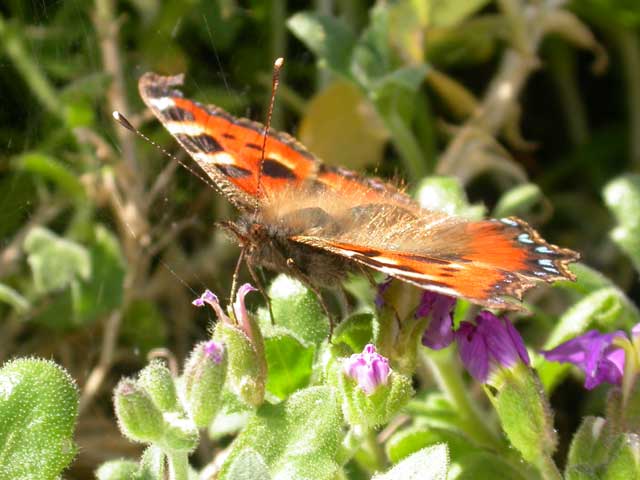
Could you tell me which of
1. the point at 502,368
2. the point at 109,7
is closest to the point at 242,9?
the point at 109,7

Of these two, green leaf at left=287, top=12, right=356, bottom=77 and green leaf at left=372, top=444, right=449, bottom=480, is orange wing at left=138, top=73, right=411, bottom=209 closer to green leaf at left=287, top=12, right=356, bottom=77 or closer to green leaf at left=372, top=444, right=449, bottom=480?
green leaf at left=287, top=12, right=356, bottom=77

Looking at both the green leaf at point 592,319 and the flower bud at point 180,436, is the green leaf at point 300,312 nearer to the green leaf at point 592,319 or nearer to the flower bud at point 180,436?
the flower bud at point 180,436

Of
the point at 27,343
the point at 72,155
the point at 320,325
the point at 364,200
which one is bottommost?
the point at 27,343

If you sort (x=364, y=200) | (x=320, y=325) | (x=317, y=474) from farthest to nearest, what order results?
(x=364, y=200), (x=320, y=325), (x=317, y=474)

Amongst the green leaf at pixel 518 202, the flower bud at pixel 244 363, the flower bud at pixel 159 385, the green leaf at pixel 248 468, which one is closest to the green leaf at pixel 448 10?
the green leaf at pixel 518 202

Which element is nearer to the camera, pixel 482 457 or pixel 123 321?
pixel 482 457

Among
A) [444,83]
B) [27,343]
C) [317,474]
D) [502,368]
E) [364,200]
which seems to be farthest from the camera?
[444,83]

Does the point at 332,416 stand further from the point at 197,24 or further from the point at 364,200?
the point at 197,24
